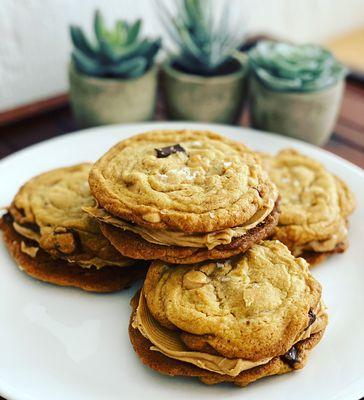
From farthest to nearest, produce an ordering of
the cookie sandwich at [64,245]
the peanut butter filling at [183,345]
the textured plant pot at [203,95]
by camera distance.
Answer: the textured plant pot at [203,95] < the cookie sandwich at [64,245] < the peanut butter filling at [183,345]

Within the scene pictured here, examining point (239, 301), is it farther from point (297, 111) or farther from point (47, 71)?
point (47, 71)

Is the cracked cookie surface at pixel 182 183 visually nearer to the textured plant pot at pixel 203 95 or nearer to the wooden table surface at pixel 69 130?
the textured plant pot at pixel 203 95

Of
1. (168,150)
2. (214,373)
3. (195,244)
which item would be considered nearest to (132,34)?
(168,150)

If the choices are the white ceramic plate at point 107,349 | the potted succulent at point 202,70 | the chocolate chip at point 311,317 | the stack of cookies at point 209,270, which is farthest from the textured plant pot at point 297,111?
the chocolate chip at point 311,317

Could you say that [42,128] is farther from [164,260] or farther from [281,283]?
[281,283]

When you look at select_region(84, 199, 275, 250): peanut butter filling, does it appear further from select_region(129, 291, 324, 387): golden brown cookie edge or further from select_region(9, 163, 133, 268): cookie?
select_region(129, 291, 324, 387): golden brown cookie edge

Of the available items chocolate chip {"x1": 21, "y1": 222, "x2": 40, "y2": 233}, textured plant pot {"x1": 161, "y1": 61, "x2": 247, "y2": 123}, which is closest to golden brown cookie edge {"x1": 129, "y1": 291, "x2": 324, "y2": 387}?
chocolate chip {"x1": 21, "y1": 222, "x2": 40, "y2": 233}

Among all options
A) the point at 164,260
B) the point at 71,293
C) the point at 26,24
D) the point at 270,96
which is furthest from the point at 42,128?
the point at 164,260
